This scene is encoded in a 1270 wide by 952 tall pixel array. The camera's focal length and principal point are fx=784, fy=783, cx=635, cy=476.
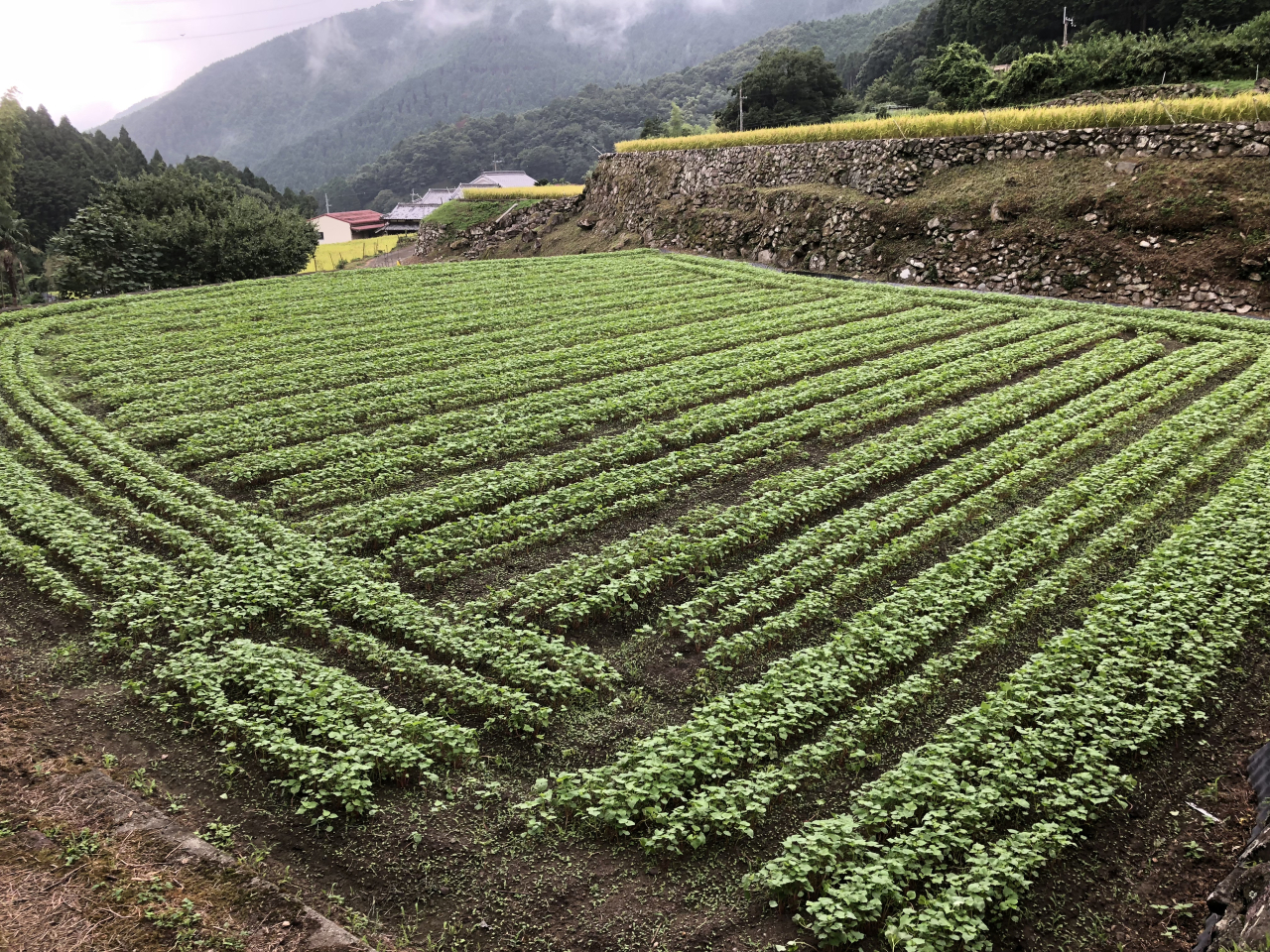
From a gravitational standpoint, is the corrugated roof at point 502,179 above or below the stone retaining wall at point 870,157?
above

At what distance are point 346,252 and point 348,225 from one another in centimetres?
2641

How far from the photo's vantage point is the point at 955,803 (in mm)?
6508

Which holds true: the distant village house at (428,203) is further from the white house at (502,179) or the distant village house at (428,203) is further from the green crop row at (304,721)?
the green crop row at (304,721)

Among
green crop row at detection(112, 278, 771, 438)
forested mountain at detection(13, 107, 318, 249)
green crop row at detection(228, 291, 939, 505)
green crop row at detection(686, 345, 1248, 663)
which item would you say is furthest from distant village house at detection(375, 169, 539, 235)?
green crop row at detection(686, 345, 1248, 663)

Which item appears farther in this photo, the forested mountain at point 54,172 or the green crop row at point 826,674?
the forested mountain at point 54,172

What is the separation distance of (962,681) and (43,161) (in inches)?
4113

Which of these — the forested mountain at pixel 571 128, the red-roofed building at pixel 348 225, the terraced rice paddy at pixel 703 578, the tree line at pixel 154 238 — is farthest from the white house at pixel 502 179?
the terraced rice paddy at pixel 703 578

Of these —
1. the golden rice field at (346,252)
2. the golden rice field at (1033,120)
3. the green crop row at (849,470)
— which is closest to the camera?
the green crop row at (849,470)

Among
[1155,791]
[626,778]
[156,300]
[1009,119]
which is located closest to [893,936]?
A: [626,778]

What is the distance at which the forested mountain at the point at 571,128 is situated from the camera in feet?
469

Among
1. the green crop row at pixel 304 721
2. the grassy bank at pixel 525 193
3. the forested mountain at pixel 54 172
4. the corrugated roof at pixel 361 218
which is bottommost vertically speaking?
the green crop row at pixel 304 721

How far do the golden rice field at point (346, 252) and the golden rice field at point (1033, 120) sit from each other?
46.7 m

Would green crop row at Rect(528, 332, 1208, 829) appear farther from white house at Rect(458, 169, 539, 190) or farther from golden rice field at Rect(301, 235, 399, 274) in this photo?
white house at Rect(458, 169, 539, 190)

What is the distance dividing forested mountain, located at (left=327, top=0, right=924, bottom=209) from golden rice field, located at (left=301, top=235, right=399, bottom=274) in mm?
59494
